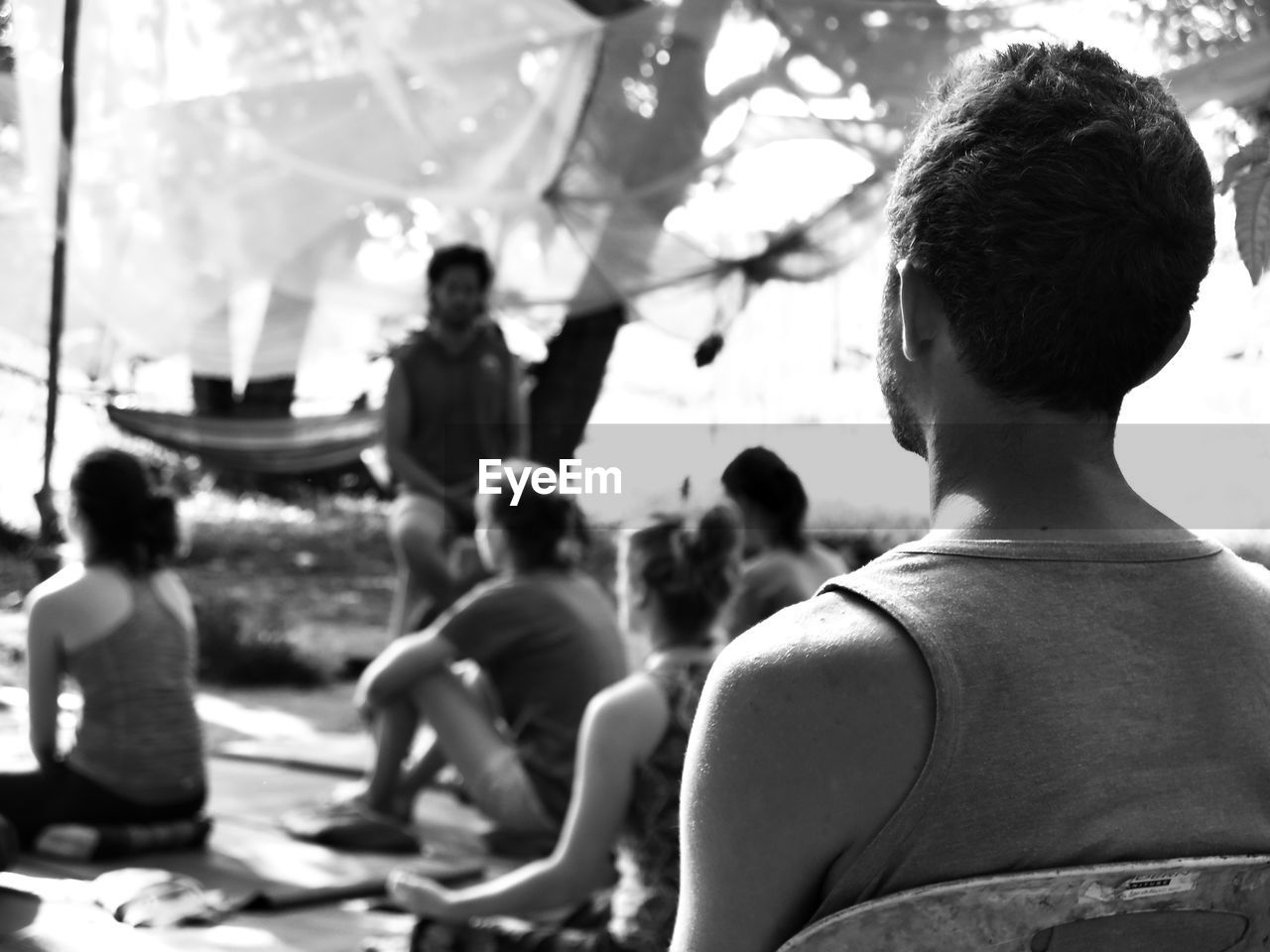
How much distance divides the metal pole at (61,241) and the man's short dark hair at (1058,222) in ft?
13.4

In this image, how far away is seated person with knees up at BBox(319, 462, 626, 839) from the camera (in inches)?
145

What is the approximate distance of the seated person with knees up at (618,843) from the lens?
7.84 feet

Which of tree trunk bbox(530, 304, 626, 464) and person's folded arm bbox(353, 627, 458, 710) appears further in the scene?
tree trunk bbox(530, 304, 626, 464)

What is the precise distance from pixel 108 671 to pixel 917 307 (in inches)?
126

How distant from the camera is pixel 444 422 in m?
4.82

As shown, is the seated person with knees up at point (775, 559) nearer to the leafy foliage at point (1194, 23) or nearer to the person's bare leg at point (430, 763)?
the person's bare leg at point (430, 763)

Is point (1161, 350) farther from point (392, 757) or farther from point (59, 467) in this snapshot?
point (59, 467)

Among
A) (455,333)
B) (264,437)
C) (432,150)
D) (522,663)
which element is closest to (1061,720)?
(522,663)

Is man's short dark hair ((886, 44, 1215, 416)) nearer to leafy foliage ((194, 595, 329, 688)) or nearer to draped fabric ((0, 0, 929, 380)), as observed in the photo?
draped fabric ((0, 0, 929, 380))

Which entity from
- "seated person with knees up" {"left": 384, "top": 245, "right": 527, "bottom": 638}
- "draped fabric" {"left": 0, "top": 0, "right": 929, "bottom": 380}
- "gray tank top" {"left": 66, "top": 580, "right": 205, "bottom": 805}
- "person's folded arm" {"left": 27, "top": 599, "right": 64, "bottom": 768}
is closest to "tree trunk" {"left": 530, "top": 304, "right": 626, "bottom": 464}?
"draped fabric" {"left": 0, "top": 0, "right": 929, "bottom": 380}

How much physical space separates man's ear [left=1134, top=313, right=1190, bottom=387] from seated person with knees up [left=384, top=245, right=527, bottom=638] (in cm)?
380

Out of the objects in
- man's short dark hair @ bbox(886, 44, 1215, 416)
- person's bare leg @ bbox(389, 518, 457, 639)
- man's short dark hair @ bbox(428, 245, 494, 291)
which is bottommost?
person's bare leg @ bbox(389, 518, 457, 639)

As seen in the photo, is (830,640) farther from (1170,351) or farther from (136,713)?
(136,713)

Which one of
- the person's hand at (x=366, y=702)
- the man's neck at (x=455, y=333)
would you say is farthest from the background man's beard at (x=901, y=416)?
the man's neck at (x=455, y=333)
